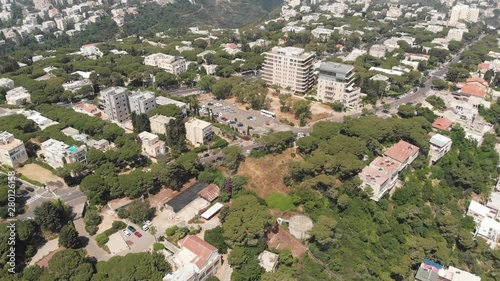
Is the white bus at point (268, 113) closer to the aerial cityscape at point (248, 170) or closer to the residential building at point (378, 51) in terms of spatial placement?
the aerial cityscape at point (248, 170)

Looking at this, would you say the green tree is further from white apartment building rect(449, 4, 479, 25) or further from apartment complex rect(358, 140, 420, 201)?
white apartment building rect(449, 4, 479, 25)

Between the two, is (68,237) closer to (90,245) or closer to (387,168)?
(90,245)

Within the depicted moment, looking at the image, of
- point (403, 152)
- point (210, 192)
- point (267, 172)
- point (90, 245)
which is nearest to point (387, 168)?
point (403, 152)

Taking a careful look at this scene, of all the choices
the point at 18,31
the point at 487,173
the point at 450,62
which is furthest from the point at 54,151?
the point at 18,31

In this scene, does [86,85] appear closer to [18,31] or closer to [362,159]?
[362,159]

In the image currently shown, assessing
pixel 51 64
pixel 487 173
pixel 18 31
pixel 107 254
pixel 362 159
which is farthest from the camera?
pixel 18 31

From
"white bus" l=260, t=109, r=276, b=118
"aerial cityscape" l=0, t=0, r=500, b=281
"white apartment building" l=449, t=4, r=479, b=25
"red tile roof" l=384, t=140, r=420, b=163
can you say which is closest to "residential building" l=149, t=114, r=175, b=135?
"aerial cityscape" l=0, t=0, r=500, b=281
